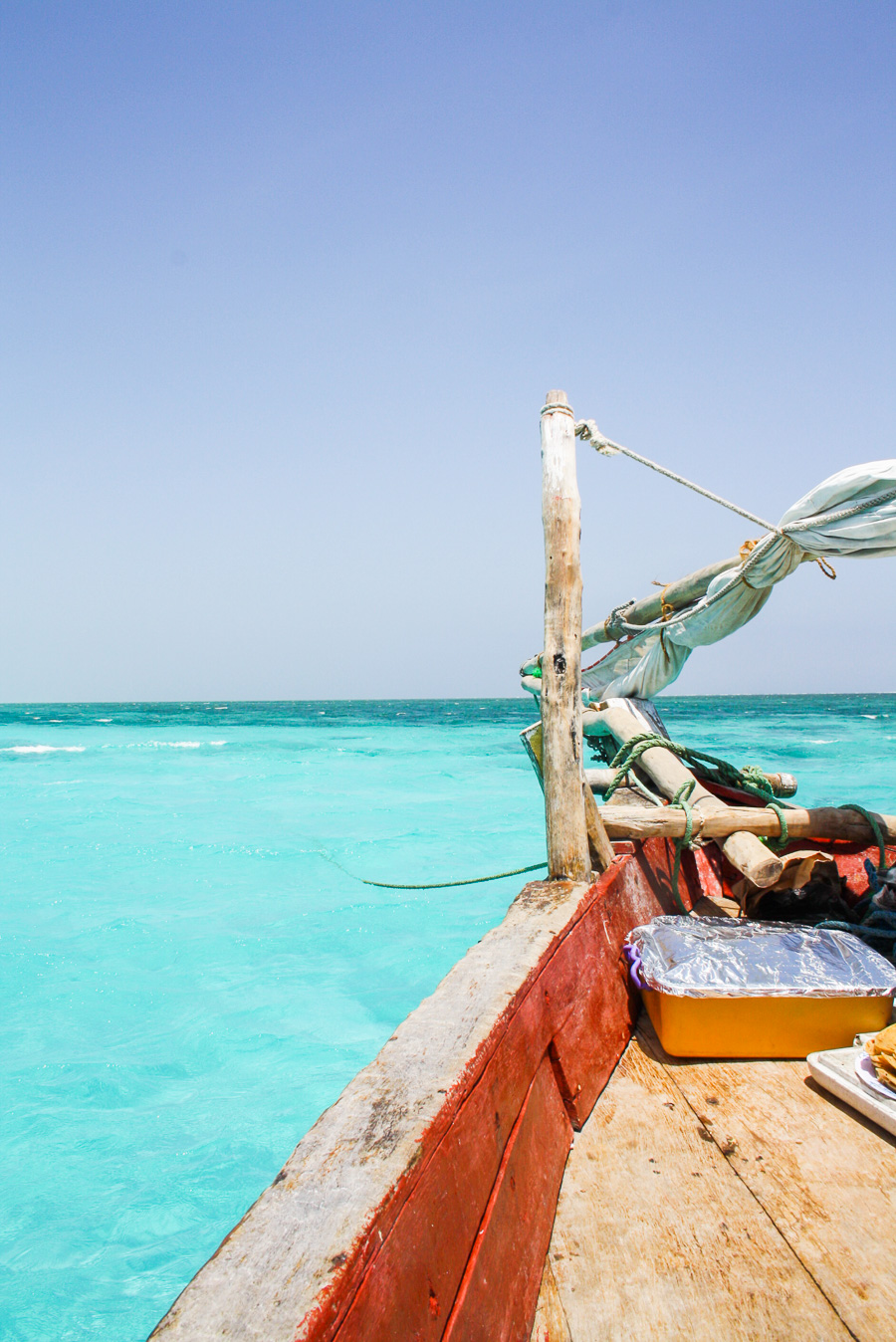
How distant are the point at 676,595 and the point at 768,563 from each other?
1414mm

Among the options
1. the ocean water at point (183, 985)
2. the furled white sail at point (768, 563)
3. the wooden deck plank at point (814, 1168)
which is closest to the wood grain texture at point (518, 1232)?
the wooden deck plank at point (814, 1168)

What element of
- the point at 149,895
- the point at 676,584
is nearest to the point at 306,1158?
the point at 676,584

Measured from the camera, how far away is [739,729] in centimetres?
3641

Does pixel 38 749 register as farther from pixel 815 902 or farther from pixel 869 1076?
pixel 869 1076

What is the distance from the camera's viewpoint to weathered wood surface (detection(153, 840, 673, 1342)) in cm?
98

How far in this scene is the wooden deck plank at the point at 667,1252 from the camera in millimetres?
1547

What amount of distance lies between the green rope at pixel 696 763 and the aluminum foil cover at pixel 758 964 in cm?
125

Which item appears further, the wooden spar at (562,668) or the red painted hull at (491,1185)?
the wooden spar at (562,668)

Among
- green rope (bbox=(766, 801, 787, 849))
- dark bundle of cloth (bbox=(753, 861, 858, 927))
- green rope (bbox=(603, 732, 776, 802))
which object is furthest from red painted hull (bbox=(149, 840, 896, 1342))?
green rope (bbox=(603, 732, 776, 802))

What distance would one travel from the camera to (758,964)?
2.65m

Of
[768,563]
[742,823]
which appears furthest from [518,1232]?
[768,563]

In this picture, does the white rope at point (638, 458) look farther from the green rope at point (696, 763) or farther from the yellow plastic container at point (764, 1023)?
the yellow plastic container at point (764, 1023)

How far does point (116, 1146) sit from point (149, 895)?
5339 millimetres

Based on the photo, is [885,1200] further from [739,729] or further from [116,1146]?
[739,729]
